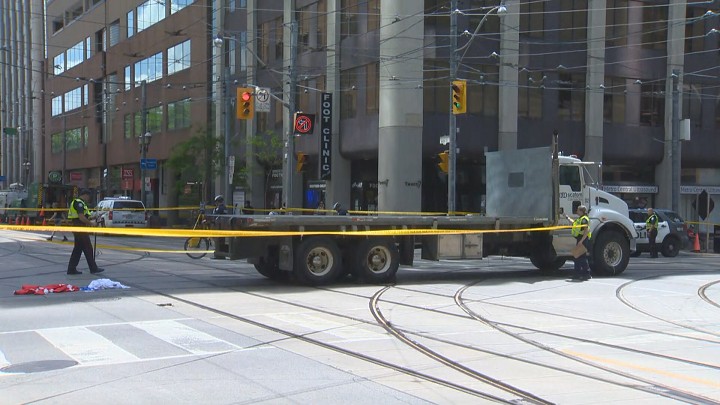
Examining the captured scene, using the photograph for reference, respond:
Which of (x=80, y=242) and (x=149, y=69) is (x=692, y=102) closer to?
(x=80, y=242)

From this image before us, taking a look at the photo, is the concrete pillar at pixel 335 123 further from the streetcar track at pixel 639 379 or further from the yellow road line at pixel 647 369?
the yellow road line at pixel 647 369

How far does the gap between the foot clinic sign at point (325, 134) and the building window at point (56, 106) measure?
4310cm

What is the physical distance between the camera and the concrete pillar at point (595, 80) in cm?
3534

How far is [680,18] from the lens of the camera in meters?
36.6

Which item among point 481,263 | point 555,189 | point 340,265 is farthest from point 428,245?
point 481,263

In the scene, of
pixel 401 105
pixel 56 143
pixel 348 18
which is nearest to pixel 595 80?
pixel 401 105

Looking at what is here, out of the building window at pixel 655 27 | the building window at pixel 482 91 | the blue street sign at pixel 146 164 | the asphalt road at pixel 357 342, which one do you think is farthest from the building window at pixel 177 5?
the asphalt road at pixel 357 342

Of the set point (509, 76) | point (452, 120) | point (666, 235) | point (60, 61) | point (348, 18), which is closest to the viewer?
point (452, 120)

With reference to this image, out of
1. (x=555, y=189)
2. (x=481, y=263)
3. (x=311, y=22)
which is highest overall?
(x=311, y=22)

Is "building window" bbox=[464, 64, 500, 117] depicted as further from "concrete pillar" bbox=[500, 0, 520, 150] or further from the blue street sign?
the blue street sign

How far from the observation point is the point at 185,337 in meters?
9.20

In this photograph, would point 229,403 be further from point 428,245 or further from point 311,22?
point 311,22

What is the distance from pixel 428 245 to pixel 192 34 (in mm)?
34881

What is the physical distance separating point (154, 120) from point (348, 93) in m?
22.3
